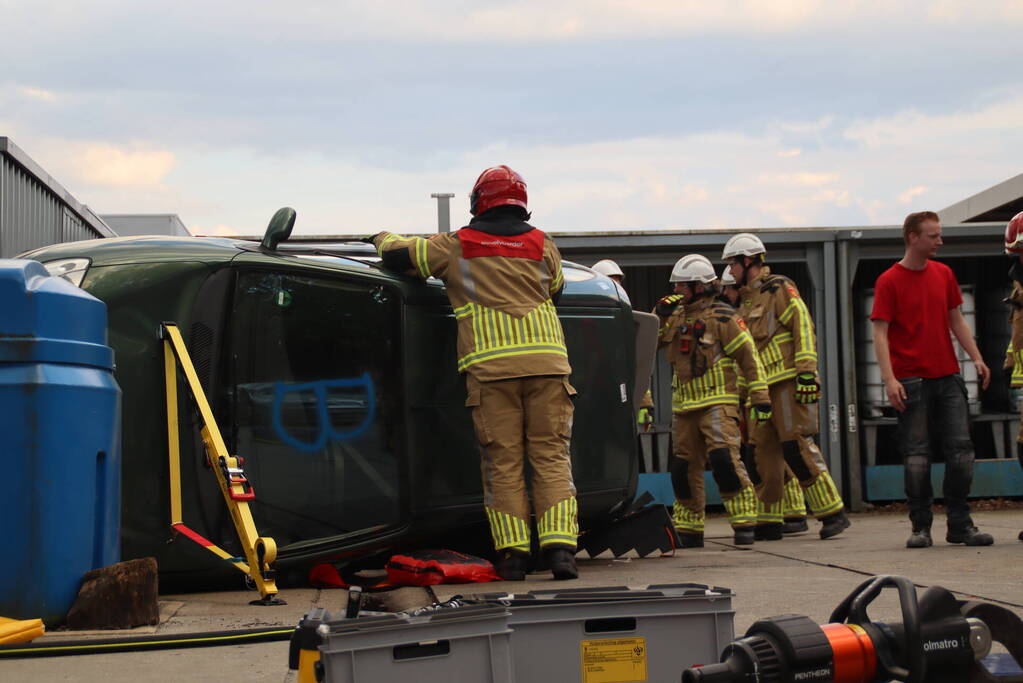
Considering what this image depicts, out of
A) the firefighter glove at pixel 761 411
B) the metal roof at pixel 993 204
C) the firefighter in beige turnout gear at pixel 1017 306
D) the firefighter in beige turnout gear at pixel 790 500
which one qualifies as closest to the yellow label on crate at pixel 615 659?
the firefighter in beige turnout gear at pixel 1017 306

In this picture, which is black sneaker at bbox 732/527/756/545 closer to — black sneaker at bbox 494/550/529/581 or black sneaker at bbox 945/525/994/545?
black sneaker at bbox 945/525/994/545

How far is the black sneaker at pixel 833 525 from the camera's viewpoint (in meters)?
8.46

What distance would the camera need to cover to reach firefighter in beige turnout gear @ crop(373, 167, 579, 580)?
5.73 meters

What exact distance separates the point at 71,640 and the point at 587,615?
182 centimetres

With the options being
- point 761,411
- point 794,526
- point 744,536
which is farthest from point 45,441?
point 794,526

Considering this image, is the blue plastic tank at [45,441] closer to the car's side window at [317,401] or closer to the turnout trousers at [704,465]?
the car's side window at [317,401]

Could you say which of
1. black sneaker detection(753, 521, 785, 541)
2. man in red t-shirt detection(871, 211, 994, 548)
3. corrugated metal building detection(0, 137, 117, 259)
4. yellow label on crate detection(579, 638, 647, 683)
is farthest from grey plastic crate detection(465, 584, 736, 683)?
black sneaker detection(753, 521, 785, 541)

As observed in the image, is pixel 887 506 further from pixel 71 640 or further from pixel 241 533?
pixel 71 640

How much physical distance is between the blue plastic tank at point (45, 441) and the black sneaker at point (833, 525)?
533 centimetres

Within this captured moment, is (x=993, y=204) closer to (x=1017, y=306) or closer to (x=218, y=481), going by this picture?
(x=1017, y=306)

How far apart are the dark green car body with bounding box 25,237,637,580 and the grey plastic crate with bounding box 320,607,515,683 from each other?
8.75 ft

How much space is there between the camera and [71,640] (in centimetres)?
392

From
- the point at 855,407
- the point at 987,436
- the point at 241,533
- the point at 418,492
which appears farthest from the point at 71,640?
the point at 987,436

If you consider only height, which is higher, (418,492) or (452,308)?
(452,308)
